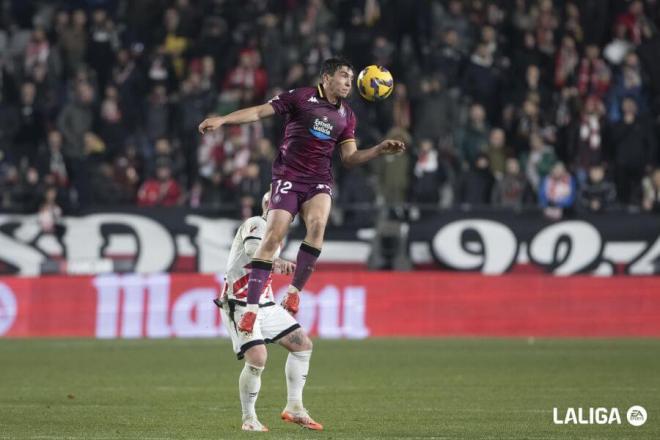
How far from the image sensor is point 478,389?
14.6 metres

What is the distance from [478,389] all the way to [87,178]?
11.4 meters

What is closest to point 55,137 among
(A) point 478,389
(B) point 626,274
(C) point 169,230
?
(C) point 169,230

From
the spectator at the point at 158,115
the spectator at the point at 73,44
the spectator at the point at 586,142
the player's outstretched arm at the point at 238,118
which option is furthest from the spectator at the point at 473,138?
the player's outstretched arm at the point at 238,118

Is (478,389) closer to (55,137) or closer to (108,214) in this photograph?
(108,214)

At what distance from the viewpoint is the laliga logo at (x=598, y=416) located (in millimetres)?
11391

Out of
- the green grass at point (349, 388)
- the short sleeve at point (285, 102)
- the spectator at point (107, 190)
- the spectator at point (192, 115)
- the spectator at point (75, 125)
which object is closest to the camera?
the green grass at point (349, 388)

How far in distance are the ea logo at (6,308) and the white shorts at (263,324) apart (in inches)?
458

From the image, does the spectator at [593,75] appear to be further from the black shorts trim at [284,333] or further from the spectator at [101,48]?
the black shorts trim at [284,333]

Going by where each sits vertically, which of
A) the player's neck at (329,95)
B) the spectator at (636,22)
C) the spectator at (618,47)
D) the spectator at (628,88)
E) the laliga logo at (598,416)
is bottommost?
the laliga logo at (598,416)

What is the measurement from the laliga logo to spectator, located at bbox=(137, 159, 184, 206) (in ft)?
40.9

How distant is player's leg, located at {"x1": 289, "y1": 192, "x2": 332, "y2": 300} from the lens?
11367 mm

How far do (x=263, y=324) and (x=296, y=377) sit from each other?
0.52 meters

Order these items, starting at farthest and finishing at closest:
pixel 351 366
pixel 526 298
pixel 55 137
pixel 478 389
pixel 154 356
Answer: pixel 55 137
pixel 526 298
pixel 154 356
pixel 351 366
pixel 478 389

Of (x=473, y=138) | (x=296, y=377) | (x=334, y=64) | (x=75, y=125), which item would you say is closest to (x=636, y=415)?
(x=296, y=377)
